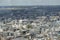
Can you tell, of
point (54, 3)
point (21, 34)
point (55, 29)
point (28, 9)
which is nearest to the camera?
point (21, 34)

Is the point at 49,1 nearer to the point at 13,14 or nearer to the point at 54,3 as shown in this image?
the point at 54,3

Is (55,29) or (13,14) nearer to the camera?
(55,29)

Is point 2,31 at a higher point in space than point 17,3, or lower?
lower

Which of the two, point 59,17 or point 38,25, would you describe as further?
point 59,17

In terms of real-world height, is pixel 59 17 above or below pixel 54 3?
below

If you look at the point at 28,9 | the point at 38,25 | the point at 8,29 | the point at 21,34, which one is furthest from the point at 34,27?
the point at 28,9

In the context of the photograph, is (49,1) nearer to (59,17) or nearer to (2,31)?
(59,17)

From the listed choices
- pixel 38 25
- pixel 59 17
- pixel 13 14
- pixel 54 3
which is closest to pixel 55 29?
pixel 38 25

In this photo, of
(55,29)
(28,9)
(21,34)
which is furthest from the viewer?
(28,9)

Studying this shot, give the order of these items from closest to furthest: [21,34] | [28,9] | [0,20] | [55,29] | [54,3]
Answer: [21,34]
[55,29]
[0,20]
[54,3]
[28,9]
